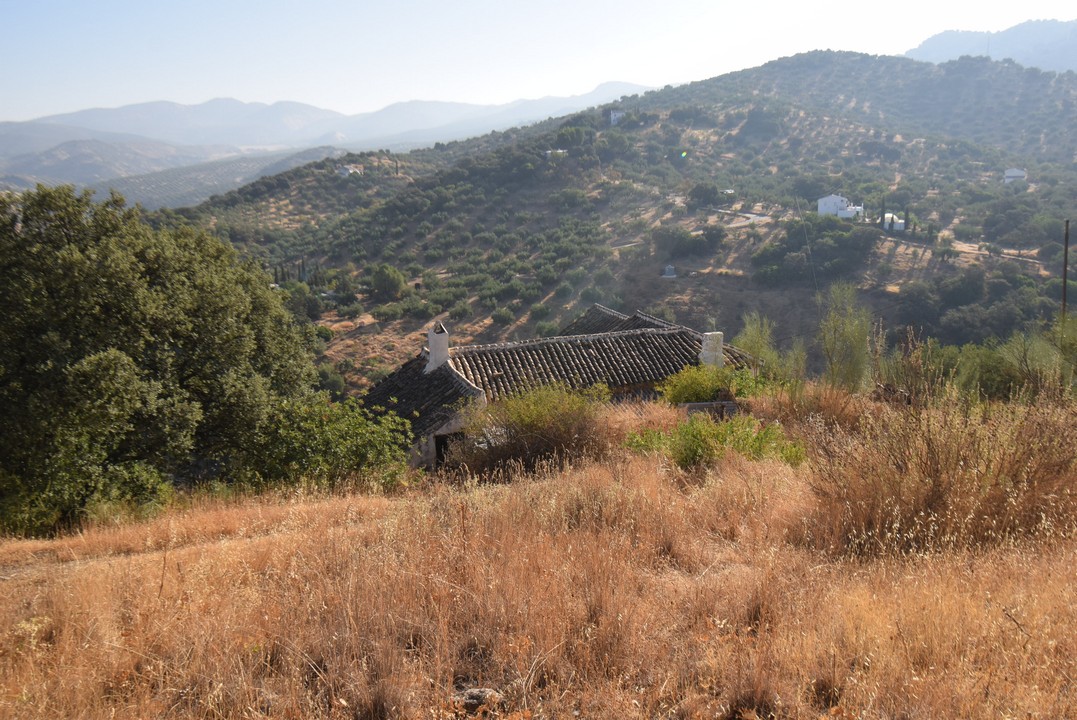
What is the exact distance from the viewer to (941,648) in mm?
2750

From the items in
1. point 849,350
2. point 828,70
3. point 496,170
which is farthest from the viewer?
point 828,70

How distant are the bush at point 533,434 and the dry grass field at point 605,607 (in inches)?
111

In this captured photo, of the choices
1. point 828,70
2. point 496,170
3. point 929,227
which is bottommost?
point 929,227

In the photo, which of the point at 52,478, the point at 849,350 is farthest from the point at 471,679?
the point at 849,350

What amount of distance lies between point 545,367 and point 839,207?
1565 inches

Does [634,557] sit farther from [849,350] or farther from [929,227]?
[929,227]

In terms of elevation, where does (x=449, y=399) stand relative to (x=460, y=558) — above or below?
below

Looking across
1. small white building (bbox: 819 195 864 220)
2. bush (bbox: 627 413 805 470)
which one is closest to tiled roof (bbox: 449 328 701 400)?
bush (bbox: 627 413 805 470)

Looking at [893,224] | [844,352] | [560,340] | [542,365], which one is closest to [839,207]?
[893,224]

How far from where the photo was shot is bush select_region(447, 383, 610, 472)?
783cm

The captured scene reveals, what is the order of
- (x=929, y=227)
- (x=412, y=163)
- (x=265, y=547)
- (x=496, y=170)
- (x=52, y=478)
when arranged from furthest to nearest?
(x=412, y=163) < (x=496, y=170) < (x=929, y=227) < (x=52, y=478) < (x=265, y=547)

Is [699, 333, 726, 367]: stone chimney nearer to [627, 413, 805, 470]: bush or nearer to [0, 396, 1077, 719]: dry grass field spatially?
[627, 413, 805, 470]: bush

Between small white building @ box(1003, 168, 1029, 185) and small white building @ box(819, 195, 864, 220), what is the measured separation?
16.4 metres

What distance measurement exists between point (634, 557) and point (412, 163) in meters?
76.0
